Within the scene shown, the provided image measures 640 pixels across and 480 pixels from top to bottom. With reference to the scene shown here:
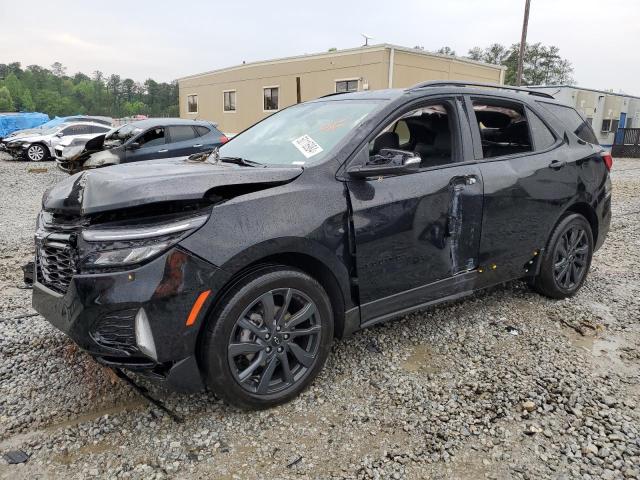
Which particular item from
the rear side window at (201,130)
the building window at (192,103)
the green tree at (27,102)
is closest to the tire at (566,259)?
the rear side window at (201,130)

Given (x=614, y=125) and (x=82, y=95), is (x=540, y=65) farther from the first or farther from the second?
(x=82, y=95)

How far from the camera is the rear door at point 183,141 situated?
35.7ft

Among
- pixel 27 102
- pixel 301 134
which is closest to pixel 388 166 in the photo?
pixel 301 134

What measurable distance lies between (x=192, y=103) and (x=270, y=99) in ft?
28.5

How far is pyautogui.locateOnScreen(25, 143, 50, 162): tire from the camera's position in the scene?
18.3m

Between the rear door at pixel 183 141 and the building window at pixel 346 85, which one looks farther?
the building window at pixel 346 85

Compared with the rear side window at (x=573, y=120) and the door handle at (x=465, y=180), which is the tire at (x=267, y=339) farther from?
the rear side window at (x=573, y=120)

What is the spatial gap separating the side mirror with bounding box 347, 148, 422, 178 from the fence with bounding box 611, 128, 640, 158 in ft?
85.3

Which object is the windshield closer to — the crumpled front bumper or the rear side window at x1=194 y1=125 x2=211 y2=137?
the crumpled front bumper

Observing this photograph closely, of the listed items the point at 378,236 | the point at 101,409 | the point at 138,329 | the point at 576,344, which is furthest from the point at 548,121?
the point at 101,409

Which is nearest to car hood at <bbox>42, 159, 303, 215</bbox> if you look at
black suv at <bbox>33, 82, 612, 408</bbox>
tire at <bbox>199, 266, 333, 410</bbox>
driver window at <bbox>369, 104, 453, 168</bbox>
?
black suv at <bbox>33, 82, 612, 408</bbox>

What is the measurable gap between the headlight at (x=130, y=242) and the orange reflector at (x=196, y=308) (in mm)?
286

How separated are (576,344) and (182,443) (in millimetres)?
2857

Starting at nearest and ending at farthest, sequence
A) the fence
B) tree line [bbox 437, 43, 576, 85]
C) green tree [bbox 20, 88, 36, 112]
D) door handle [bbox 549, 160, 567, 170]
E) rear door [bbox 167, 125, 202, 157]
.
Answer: door handle [bbox 549, 160, 567, 170], rear door [bbox 167, 125, 202, 157], the fence, tree line [bbox 437, 43, 576, 85], green tree [bbox 20, 88, 36, 112]
